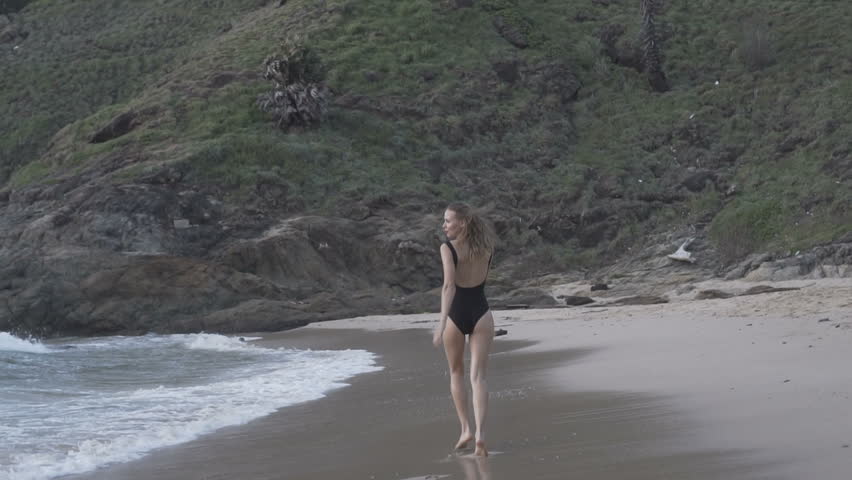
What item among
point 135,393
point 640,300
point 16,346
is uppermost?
point 135,393

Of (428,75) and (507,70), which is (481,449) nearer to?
(428,75)

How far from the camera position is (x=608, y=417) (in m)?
6.79

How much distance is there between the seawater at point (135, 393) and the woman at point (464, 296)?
257 centimetres

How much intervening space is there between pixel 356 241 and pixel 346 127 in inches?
275

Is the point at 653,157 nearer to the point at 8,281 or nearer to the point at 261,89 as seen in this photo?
the point at 261,89

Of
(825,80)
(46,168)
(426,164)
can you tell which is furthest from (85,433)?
(825,80)

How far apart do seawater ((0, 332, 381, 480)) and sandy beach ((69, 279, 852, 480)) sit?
17.0 inches

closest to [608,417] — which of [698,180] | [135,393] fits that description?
[135,393]

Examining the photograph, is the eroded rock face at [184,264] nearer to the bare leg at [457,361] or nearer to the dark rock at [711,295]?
the dark rock at [711,295]

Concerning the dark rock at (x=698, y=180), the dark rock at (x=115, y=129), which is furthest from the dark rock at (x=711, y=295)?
the dark rock at (x=115, y=129)

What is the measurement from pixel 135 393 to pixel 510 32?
2804 centimetres

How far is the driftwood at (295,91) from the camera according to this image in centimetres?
3008

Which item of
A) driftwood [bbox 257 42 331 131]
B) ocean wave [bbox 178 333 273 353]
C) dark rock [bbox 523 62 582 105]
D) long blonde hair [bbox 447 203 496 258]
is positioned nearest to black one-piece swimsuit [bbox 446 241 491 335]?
long blonde hair [bbox 447 203 496 258]

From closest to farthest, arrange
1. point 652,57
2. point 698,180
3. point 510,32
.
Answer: point 698,180
point 652,57
point 510,32
